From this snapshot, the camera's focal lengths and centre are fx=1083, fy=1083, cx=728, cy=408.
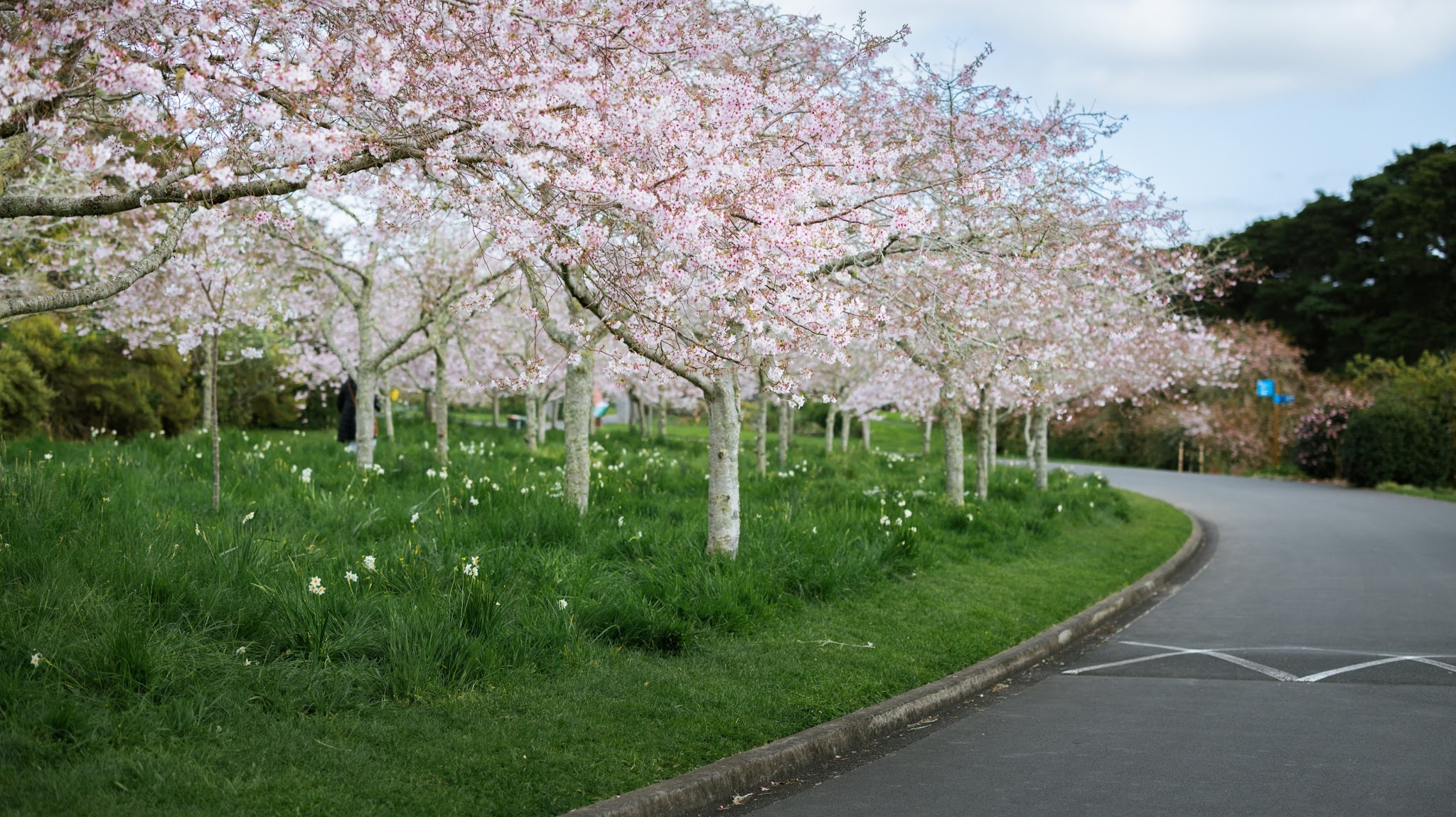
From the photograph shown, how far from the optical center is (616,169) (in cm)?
605

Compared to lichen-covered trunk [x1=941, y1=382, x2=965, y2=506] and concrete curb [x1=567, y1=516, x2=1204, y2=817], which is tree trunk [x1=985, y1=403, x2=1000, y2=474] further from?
concrete curb [x1=567, y1=516, x2=1204, y2=817]

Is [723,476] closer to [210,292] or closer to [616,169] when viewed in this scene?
[616,169]

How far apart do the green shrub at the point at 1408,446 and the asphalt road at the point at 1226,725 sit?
17.3 meters

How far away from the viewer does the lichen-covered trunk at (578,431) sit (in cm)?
1132

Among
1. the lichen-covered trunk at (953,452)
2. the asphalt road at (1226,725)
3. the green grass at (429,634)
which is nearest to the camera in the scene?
the green grass at (429,634)

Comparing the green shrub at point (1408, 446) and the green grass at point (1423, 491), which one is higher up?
the green shrub at point (1408, 446)

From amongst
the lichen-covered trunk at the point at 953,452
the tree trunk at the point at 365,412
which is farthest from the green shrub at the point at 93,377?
the lichen-covered trunk at the point at 953,452

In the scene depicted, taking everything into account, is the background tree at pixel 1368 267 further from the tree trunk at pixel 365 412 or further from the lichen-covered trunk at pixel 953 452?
the tree trunk at pixel 365 412

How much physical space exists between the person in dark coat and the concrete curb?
44.2 feet

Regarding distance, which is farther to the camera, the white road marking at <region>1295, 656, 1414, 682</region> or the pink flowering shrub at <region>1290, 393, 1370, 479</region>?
the pink flowering shrub at <region>1290, 393, 1370, 479</region>

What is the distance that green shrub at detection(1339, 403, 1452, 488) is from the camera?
90.4ft

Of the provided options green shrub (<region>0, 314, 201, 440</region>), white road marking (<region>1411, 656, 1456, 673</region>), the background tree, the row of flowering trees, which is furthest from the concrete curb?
the background tree

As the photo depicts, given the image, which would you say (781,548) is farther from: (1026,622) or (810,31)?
(810,31)

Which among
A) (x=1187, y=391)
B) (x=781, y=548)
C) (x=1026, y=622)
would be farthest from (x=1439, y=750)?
(x=1187, y=391)
